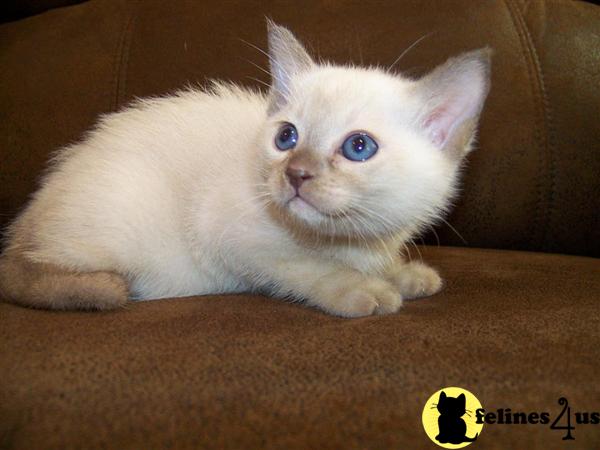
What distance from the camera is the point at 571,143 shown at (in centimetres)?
188

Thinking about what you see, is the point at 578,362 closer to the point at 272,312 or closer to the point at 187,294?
the point at 272,312

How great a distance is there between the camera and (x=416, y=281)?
1.35 metres

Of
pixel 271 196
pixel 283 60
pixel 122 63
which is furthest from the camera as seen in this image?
pixel 122 63

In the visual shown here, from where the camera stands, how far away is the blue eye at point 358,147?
1.16 m

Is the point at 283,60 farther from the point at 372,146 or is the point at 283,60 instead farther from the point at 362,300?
the point at 362,300

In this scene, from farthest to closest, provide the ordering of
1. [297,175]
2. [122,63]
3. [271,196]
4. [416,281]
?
[122,63] → [416,281] → [271,196] → [297,175]

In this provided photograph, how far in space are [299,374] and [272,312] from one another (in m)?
0.31

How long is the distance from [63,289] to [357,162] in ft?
2.23

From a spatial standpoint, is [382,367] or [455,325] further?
[455,325]

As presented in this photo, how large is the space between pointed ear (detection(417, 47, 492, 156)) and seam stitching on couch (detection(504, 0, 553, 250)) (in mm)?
747

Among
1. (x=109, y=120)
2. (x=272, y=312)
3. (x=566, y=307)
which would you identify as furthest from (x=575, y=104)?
(x=109, y=120)

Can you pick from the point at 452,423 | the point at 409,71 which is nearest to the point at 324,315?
the point at 452,423

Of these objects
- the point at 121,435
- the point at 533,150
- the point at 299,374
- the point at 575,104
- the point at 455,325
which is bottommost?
the point at 121,435

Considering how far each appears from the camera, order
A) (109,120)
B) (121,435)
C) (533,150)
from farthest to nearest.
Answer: (533,150) < (109,120) < (121,435)
